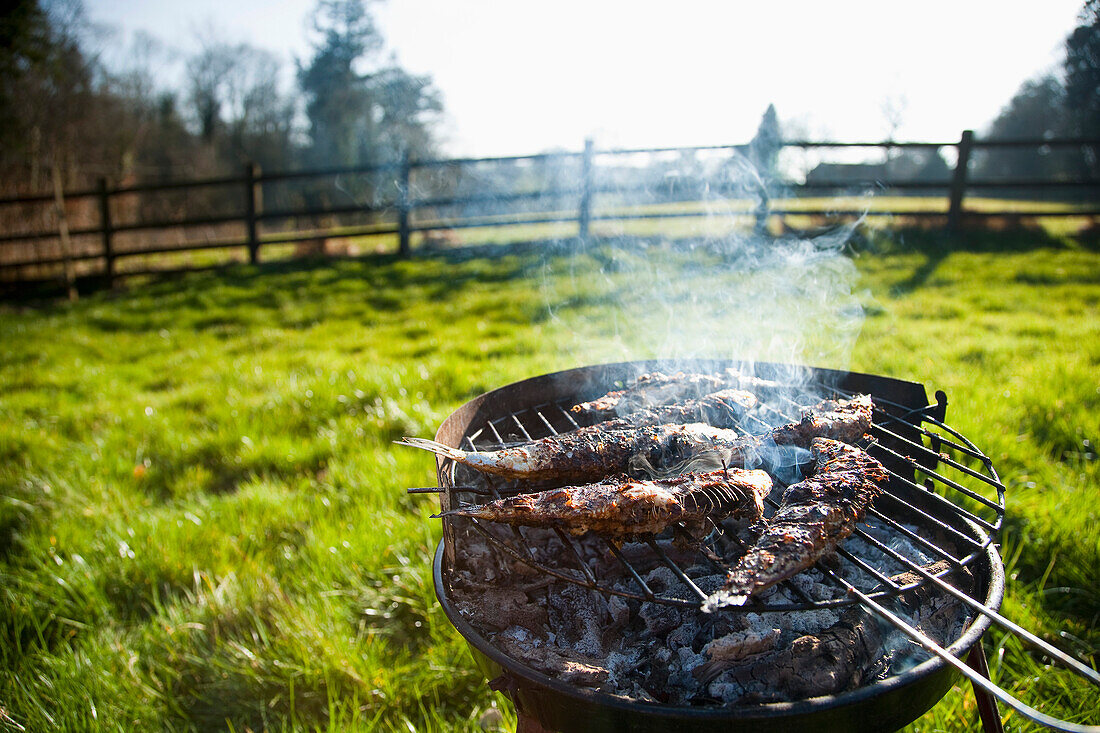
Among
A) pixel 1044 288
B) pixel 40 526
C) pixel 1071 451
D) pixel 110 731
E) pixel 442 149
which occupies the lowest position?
pixel 110 731

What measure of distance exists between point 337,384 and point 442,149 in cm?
1084

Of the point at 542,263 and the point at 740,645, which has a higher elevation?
the point at 542,263

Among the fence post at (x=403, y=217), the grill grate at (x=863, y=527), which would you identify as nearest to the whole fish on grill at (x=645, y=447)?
the grill grate at (x=863, y=527)

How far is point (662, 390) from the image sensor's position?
8.01 ft

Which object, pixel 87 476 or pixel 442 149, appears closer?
pixel 87 476

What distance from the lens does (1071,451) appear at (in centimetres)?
342

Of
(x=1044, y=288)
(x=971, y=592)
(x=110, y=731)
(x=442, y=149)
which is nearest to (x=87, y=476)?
(x=110, y=731)

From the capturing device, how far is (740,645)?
147cm

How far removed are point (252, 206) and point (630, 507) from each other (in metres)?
11.5

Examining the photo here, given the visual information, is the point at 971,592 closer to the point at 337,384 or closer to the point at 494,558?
the point at 494,558

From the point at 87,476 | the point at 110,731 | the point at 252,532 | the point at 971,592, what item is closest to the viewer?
the point at 971,592

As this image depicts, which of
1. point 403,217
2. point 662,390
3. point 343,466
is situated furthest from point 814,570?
point 403,217

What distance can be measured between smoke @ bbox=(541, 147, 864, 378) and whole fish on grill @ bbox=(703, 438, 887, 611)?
1.26 metres

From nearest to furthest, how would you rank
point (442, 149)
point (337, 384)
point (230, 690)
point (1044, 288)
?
point (230, 690), point (337, 384), point (1044, 288), point (442, 149)
